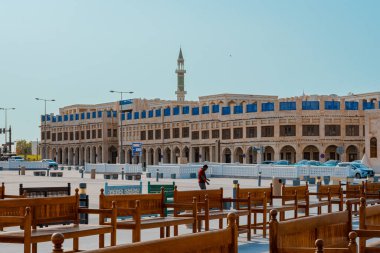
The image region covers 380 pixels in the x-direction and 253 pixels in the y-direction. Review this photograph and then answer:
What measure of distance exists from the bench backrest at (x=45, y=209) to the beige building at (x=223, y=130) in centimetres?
4999

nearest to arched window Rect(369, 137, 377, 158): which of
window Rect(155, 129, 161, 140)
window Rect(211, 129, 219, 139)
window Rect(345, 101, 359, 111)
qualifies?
window Rect(345, 101, 359, 111)

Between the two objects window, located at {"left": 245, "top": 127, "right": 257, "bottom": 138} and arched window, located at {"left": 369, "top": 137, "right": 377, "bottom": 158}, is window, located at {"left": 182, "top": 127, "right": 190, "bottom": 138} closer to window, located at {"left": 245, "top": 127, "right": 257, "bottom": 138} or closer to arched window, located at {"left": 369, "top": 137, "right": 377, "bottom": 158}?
window, located at {"left": 245, "top": 127, "right": 257, "bottom": 138}

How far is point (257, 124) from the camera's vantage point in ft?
283

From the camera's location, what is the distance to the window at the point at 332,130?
268 ft

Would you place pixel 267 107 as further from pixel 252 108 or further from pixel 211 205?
pixel 211 205

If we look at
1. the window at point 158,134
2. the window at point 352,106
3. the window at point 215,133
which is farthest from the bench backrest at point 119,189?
the window at point 158,134

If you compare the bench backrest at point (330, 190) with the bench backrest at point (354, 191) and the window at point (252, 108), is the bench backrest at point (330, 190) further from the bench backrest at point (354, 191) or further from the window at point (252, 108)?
the window at point (252, 108)

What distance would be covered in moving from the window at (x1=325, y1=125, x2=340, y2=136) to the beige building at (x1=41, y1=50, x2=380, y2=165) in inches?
2.9

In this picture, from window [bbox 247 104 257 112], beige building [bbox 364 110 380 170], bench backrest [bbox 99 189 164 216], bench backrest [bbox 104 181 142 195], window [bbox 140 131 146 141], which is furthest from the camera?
window [bbox 140 131 146 141]

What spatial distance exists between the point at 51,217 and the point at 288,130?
74.4 meters

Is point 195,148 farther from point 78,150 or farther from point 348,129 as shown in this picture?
point 78,150

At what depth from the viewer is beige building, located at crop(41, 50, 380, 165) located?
269 feet

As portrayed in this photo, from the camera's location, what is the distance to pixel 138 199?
37.9 ft

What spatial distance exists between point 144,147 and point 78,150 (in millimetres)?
20483
